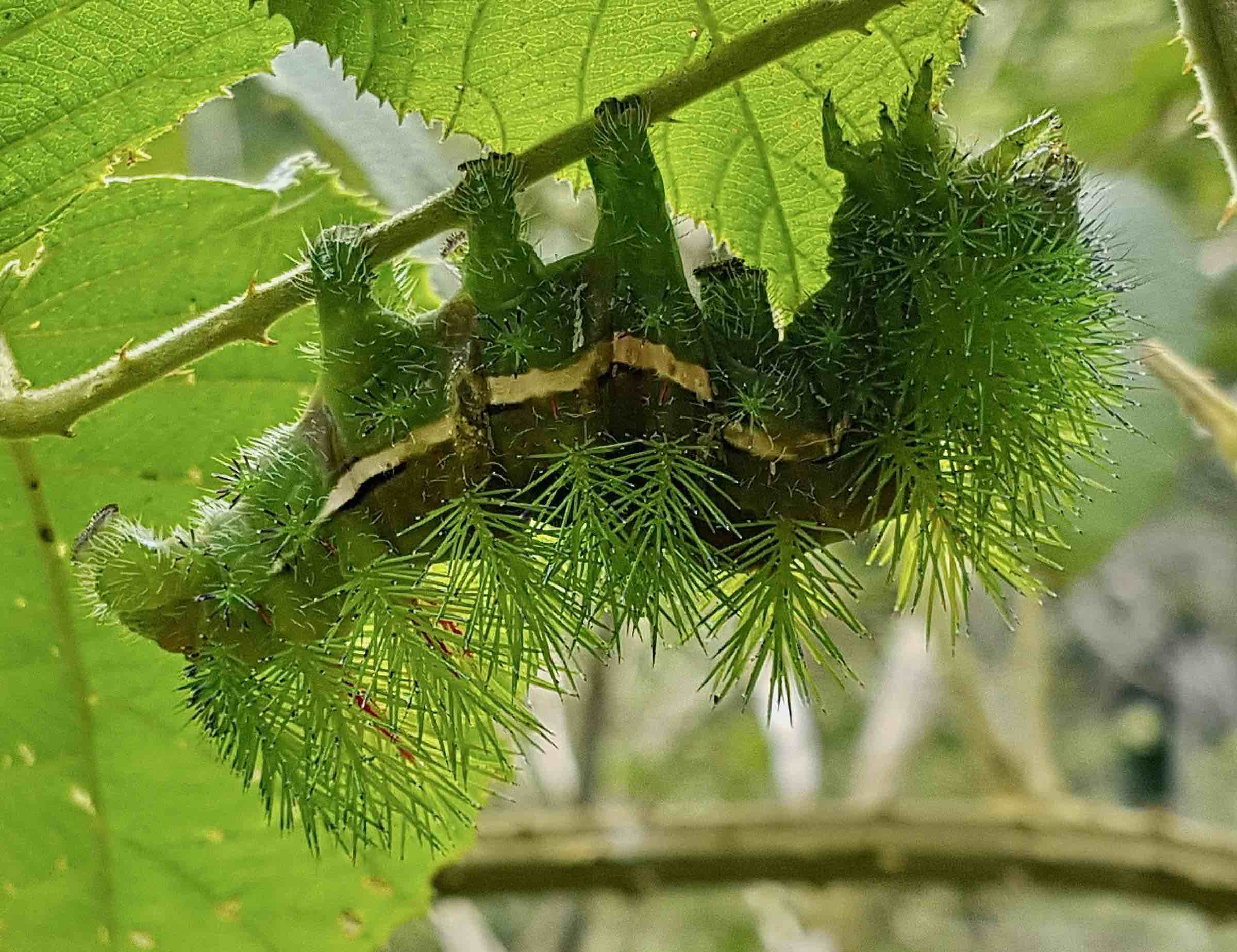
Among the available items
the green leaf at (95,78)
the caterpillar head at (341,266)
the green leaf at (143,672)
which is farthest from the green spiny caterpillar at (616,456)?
the green leaf at (143,672)

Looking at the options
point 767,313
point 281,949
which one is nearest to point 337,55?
point 767,313

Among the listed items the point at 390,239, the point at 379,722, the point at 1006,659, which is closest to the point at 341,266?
the point at 390,239

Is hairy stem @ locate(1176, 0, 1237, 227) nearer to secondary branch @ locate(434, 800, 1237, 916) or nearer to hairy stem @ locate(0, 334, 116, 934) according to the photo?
hairy stem @ locate(0, 334, 116, 934)

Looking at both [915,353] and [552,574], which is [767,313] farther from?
[552,574]

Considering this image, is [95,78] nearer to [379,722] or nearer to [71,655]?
[379,722]

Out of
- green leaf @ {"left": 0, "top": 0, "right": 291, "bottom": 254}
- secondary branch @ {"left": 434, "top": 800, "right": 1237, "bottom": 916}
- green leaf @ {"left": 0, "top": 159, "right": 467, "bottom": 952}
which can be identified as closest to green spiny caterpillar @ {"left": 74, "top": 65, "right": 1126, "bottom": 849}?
green leaf @ {"left": 0, "top": 0, "right": 291, "bottom": 254}
